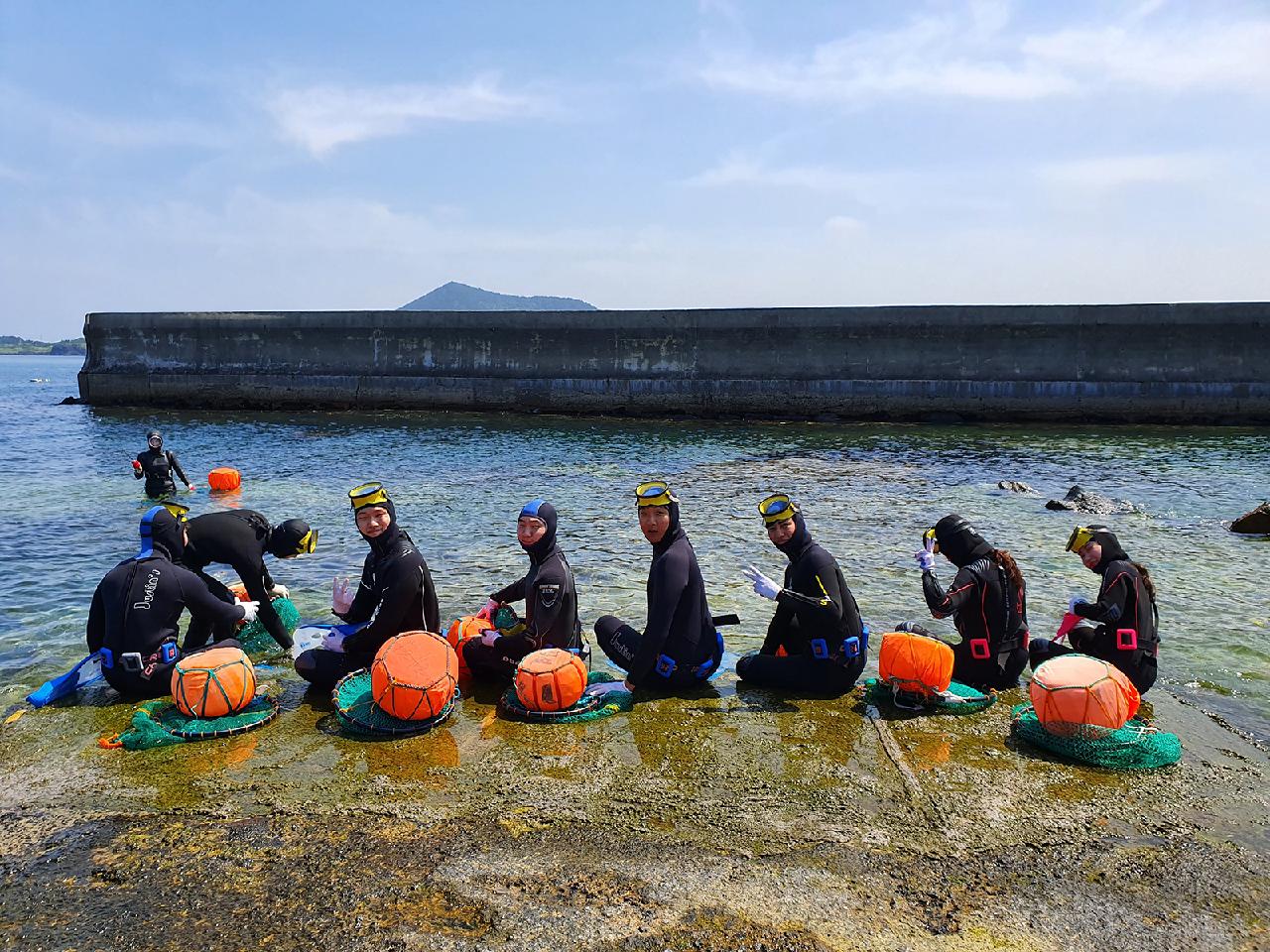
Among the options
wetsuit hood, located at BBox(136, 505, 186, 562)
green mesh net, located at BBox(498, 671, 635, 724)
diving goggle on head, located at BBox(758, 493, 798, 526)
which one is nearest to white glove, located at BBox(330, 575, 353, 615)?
wetsuit hood, located at BBox(136, 505, 186, 562)

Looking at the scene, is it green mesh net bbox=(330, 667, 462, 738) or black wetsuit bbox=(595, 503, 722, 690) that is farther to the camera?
black wetsuit bbox=(595, 503, 722, 690)

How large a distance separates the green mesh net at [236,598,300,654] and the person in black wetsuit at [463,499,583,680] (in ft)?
8.58

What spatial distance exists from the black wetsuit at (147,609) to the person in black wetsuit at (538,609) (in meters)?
2.32

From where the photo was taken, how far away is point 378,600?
7902 mm

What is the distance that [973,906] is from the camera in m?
4.77

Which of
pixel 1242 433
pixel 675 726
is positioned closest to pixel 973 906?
pixel 675 726

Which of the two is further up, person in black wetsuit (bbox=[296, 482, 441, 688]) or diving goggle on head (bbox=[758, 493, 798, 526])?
diving goggle on head (bbox=[758, 493, 798, 526])

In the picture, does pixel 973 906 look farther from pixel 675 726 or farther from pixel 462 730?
pixel 462 730

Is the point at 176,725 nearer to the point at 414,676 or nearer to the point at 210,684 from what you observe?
the point at 210,684

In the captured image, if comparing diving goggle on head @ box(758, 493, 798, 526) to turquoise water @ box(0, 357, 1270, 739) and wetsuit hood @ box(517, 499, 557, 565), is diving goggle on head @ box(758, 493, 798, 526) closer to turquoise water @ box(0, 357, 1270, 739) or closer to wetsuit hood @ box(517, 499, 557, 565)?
wetsuit hood @ box(517, 499, 557, 565)

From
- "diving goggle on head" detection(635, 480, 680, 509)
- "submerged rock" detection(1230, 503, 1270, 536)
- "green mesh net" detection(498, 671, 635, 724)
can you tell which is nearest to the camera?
"green mesh net" detection(498, 671, 635, 724)

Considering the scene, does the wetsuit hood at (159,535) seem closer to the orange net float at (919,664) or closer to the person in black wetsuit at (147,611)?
the person in black wetsuit at (147,611)

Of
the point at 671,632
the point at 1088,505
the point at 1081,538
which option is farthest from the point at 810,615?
the point at 1088,505

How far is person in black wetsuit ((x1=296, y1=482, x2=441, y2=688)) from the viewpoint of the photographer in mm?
7672
